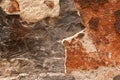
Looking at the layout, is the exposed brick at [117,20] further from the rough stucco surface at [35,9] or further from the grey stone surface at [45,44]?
the rough stucco surface at [35,9]

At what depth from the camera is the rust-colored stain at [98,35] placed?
7.10 ft

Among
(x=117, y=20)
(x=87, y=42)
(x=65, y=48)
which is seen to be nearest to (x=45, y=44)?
Answer: (x=65, y=48)

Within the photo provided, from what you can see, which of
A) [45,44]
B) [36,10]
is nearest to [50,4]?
[36,10]

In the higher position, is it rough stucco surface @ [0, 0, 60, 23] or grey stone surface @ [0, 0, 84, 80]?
rough stucco surface @ [0, 0, 60, 23]

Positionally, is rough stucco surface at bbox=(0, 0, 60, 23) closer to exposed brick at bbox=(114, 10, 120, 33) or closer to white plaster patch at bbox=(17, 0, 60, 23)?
white plaster patch at bbox=(17, 0, 60, 23)

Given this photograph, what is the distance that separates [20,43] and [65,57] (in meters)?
0.23

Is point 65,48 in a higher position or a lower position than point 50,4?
lower

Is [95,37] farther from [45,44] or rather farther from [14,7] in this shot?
[14,7]

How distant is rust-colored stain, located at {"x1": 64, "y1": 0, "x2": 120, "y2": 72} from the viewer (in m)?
2.16

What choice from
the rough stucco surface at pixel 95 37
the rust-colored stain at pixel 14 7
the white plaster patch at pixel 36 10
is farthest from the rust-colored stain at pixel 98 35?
the rust-colored stain at pixel 14 7

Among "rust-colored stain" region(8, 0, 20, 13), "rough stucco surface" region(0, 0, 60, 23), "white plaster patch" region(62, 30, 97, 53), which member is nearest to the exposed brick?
"white plaster patch" region(62, 30, 97, 53)

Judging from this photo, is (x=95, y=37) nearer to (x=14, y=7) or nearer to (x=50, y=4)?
(x=50, y=4)

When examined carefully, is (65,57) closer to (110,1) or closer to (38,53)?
(38,53)

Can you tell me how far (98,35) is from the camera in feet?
7.13
